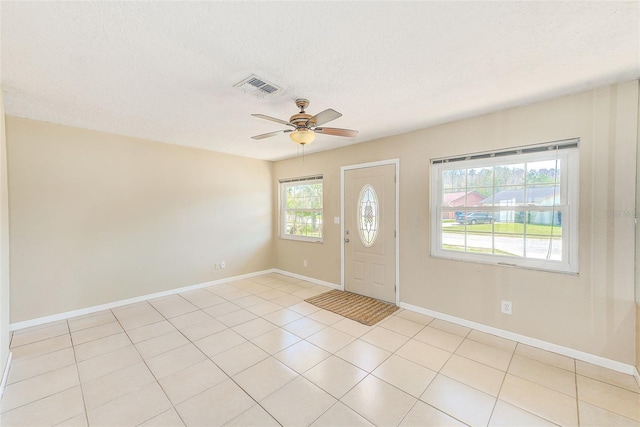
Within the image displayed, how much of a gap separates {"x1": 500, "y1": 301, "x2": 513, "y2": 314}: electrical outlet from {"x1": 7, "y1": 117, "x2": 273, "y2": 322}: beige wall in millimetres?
4235

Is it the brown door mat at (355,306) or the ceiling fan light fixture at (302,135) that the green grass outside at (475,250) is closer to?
the brown door mat at (355,306)

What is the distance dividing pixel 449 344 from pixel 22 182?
17.1 ft

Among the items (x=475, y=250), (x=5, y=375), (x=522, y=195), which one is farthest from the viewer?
(x=475, y=250)

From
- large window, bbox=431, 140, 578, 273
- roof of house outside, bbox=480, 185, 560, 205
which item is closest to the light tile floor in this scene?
large window, bbox=431, 140, 578, 273

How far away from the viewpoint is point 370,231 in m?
3.98

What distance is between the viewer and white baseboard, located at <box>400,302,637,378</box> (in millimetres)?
2148

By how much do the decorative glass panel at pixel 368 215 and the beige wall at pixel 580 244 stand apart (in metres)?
0.47

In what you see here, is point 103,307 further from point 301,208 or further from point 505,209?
point 505,209

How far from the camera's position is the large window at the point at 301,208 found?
15.8 feet

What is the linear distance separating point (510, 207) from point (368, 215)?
1.84 metres

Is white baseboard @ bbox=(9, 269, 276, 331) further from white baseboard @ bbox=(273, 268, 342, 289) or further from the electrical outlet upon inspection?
the electrical outlet

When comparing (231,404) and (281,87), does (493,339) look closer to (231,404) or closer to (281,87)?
(231,404)

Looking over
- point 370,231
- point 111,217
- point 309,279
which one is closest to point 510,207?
point 370,231

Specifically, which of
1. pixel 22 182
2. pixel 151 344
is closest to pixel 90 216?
pixel 22 182
